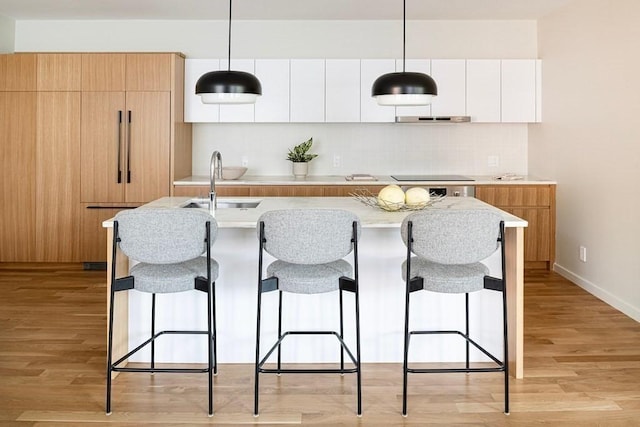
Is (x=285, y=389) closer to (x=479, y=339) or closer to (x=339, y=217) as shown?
(x=339, y=217)

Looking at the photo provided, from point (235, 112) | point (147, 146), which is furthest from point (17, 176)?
point (235, 112)

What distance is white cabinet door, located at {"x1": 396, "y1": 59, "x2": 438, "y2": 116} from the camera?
223 inches

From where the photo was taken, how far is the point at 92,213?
18.2 feet

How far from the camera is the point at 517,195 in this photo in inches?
217

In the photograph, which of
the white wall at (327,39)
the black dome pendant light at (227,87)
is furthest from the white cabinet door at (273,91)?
the black dome pendant light at (227,87)

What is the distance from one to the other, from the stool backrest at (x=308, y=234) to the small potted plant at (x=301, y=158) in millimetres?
3193

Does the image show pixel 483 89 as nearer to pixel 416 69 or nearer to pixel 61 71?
pixel 416 69

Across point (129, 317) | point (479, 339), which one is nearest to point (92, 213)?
point (129, 317)

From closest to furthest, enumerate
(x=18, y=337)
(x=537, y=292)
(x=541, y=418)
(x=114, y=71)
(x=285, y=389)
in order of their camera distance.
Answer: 1. (x=541, y=418)
2. (x=285, y=389)
3. (x=18, y=337)
4. (x=537, y=292)
5. (x=114, y=71)

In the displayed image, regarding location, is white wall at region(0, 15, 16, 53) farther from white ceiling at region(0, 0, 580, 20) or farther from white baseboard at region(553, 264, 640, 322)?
white baseboard at region(553, 264, 640, 322)

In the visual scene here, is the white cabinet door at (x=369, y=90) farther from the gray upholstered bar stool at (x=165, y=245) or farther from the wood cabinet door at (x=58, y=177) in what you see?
the gray upholstered bar stool at (x=165, y=245)

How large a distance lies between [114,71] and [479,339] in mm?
4037

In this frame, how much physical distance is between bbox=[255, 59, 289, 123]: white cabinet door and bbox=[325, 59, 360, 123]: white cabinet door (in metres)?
0.40

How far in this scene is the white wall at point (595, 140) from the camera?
13.8 feet
